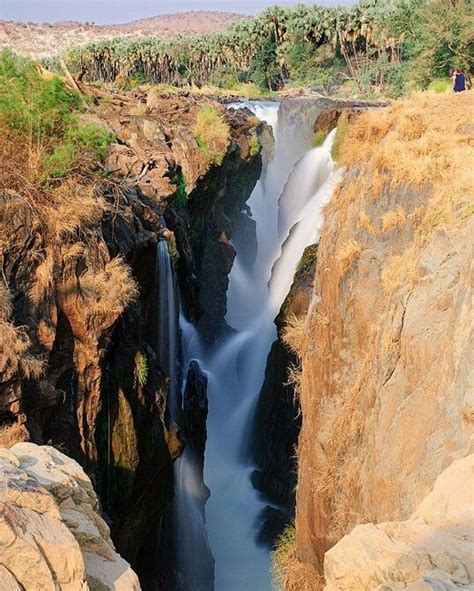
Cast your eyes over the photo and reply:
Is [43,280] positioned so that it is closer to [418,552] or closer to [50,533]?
[50,533]

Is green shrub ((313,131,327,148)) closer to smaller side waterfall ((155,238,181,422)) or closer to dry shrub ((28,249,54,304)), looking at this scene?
smaller side waterfall ((155,238,181,422))

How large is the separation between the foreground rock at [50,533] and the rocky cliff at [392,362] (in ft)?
5.83

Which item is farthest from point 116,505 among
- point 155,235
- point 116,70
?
point 116,70

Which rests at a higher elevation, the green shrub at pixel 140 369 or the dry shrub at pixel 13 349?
the dry shrub at pixel 13 349

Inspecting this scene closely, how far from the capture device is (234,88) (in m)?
56.9

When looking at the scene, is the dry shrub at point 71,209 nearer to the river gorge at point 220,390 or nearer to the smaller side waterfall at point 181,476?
the river gorge at point 220,390

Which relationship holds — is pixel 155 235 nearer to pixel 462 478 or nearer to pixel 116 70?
pixel 462 478

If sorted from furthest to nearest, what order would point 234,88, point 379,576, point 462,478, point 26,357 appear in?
point 234,88
point 26,357
point 462,478
point 379,576

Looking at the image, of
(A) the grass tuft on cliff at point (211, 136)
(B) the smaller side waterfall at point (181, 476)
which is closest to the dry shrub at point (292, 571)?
(B) the smaller side waterfall at point (181, 476)

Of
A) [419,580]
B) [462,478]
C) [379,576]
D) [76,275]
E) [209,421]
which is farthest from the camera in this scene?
[209,421]

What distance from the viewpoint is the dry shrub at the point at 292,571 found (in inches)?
474

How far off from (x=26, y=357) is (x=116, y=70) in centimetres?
6834

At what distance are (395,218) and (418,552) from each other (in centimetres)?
699

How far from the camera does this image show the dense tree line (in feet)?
172
